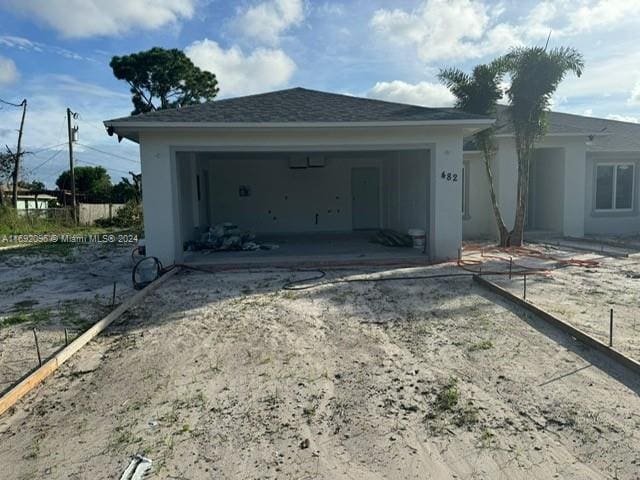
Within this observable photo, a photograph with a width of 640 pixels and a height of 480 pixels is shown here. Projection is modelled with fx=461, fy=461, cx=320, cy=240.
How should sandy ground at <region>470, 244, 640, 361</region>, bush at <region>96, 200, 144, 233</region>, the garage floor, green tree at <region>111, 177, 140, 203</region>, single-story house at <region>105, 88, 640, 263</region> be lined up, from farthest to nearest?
green tree at <region>111, 177, 140, 203</region>
bush at <region>96, 200, 144, 233</region>
the garage floor
single-story house at <region>105, 88, 640, 263</region>
sandy ground at <region>470, 244, 640, 361</region>

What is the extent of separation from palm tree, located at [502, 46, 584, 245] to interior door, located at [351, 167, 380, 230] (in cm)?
551

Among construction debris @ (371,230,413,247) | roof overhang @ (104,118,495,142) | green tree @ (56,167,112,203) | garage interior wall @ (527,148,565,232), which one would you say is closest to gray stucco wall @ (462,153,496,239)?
garage interior wall @ (527,148,565,232)

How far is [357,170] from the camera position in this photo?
15.6 metres

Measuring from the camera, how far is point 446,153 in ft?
31.8

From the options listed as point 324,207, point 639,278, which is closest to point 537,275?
point 639,278

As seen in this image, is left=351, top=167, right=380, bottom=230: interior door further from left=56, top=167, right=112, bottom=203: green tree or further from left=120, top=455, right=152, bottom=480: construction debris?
left=56, top=167, right=112, bottom=203: green tree

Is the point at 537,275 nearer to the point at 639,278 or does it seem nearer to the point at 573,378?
the point at 639,278

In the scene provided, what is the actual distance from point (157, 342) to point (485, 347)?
3474 mm

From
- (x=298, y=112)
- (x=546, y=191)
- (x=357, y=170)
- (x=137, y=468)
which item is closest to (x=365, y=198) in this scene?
(x=357, y=170)

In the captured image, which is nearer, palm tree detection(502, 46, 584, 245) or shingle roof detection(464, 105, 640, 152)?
palm tree detection(502, 46, 584, 245)

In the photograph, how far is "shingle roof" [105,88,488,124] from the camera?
9.05 metres

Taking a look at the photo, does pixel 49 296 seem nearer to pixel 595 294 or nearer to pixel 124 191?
pixel 595 294

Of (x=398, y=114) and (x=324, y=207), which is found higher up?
(x=398, y=114)

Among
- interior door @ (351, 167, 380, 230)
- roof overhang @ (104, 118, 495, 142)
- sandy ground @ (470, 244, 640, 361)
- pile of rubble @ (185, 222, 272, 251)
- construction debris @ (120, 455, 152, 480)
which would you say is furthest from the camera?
interior door @ (351, 167, 380, 230)
